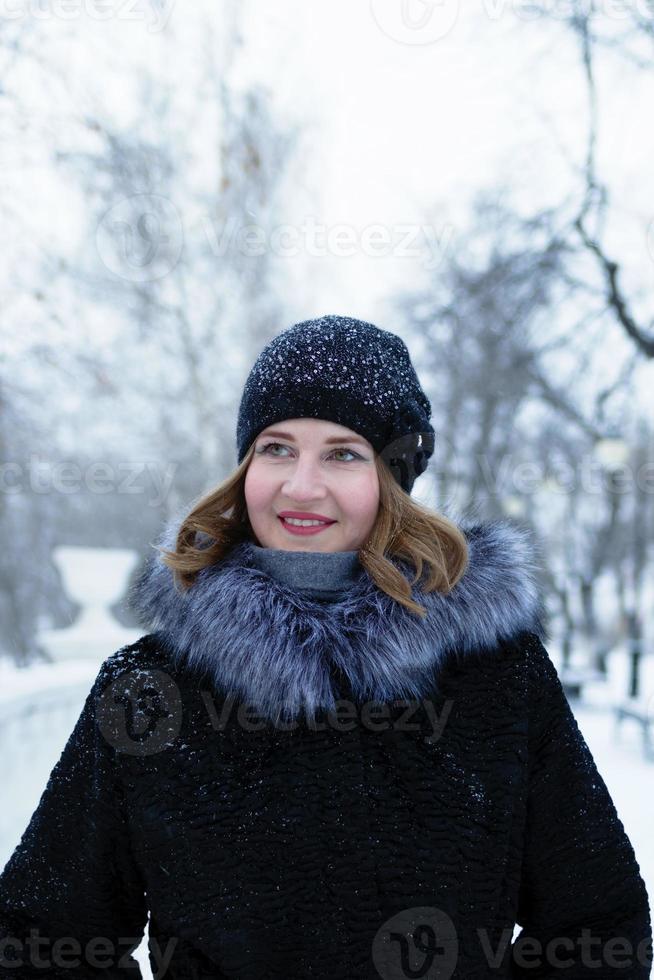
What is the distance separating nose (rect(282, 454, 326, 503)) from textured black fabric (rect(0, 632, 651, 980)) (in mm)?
407

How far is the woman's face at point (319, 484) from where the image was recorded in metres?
1.54

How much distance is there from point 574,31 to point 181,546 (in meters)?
6.71

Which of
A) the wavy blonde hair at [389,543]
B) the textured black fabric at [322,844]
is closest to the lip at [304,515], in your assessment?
the wavy blonde hair at [389,543]

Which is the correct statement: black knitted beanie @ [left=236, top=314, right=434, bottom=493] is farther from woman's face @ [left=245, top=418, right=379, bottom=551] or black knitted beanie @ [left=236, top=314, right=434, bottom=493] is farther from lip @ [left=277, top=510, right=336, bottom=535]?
lip @ [left=277, top=510, right=336, bottom=535]

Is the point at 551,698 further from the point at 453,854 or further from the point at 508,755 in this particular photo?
the point at 453,854

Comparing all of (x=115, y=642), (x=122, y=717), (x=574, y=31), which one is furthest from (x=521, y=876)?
(x=574, y=31)

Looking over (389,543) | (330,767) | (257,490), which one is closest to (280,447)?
(257,490)

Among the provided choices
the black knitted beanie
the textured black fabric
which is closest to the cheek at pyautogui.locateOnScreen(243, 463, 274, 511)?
the black knitted beanie

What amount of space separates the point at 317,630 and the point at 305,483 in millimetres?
270

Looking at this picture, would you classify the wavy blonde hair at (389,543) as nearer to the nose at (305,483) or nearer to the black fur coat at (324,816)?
the black fur coat at (324,816)

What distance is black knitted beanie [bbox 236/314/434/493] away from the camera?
158 centimetres

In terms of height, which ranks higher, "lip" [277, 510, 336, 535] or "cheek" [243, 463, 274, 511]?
"cheek" [243, 463, 274, 511]

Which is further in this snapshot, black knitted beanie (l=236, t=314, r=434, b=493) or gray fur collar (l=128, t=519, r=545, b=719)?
black knitted beanie (l=236, t=314, r=434, b=493)

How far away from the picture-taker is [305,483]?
150 cm
